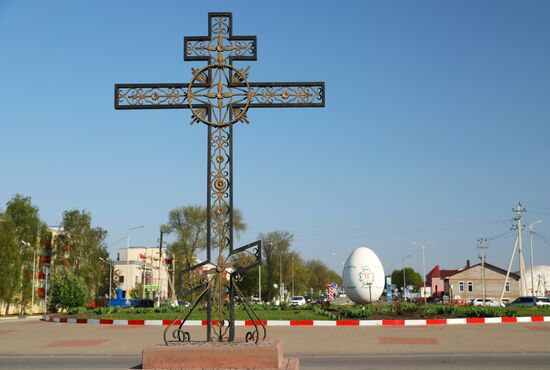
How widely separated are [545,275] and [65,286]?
305ft

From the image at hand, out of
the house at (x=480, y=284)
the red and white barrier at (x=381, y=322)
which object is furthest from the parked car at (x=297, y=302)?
the house at (x=480, y=284)

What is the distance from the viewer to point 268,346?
996 cm

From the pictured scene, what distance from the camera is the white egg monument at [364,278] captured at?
152 feet

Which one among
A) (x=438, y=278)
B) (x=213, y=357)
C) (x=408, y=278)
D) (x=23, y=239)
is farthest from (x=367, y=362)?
(x=408, y=278)

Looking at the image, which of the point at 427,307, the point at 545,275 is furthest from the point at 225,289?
the point at 545,275

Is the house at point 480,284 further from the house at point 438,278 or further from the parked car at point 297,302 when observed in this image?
the house at point 438,278

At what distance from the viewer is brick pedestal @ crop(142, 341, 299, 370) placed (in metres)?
9.76

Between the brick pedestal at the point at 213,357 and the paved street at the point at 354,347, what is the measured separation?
1639mm

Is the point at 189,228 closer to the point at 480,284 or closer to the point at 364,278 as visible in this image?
the point at 364,278

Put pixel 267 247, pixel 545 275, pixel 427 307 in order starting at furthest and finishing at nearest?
pixel 545 275, pixel 267 247, pixel 427 307

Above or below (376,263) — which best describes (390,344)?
below

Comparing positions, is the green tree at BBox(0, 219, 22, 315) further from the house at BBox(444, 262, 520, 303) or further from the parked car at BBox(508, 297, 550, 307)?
the house at BBox(444, 262, 520, 303)

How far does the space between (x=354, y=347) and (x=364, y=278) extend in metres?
26.4

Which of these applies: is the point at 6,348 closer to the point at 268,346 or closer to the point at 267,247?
the point at 268,346
